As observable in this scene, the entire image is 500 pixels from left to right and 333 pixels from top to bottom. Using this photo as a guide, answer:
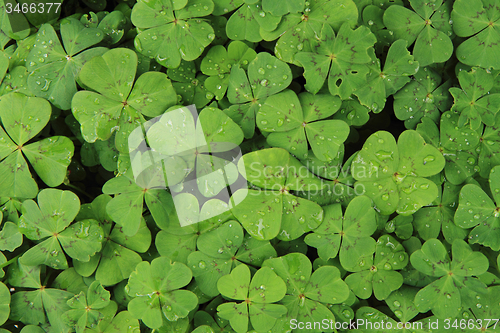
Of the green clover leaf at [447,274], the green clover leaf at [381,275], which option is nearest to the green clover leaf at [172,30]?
the green clover leaf at [381,275]

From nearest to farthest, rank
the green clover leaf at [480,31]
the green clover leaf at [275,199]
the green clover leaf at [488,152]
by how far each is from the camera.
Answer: the green clover leaf at [275,199]
the green clover leaf at [480,31]
the green clover leaf at [488,152]

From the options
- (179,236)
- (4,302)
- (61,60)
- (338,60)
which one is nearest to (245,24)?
(338,60)

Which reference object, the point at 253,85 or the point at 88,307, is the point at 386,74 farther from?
the point at 88,307

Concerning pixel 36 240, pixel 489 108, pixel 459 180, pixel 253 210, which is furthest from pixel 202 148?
pixel 489 108

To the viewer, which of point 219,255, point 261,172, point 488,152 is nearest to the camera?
point 261,172

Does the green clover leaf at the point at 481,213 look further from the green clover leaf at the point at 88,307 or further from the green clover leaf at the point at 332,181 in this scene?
the green clover leaf at the point at 88,307
